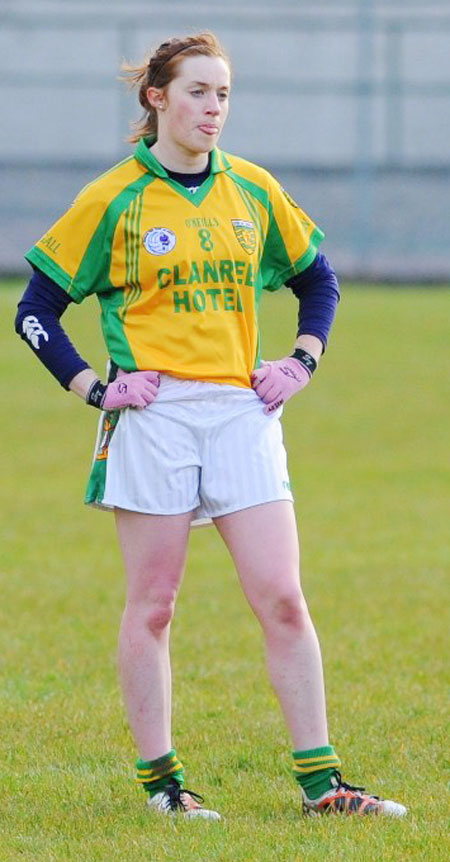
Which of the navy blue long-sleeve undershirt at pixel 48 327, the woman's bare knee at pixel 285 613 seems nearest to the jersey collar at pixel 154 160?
the navy blue long-sleeve undershirt at pixel 48 327

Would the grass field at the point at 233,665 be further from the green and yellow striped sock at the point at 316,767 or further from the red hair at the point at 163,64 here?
the red hair at the point at 163,64

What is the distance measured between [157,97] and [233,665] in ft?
10.2

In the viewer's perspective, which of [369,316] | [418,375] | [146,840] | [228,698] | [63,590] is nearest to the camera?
[146,840]

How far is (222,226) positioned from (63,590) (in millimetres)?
4722

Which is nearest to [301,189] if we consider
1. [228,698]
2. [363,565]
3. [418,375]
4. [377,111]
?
[377,111]

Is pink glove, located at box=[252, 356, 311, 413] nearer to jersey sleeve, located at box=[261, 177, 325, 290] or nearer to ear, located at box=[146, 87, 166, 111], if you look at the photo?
jersey sleeve, located at box=[261, 177, 325, 290]

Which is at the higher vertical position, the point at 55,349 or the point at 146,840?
the point at 55,349

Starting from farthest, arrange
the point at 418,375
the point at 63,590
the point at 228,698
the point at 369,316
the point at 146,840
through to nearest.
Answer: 1. the point at 369,316
2. the point at 418,375
3. the point at 63,590
4. the point at 228,698
5. the point at 146,840

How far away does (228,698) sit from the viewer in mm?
6352

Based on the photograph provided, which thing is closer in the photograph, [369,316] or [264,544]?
[264,544]

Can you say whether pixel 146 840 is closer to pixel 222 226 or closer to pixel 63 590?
pixel 222 226

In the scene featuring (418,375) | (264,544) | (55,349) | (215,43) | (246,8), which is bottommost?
(418,375)

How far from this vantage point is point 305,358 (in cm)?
488

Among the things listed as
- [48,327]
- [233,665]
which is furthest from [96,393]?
[233,665]
